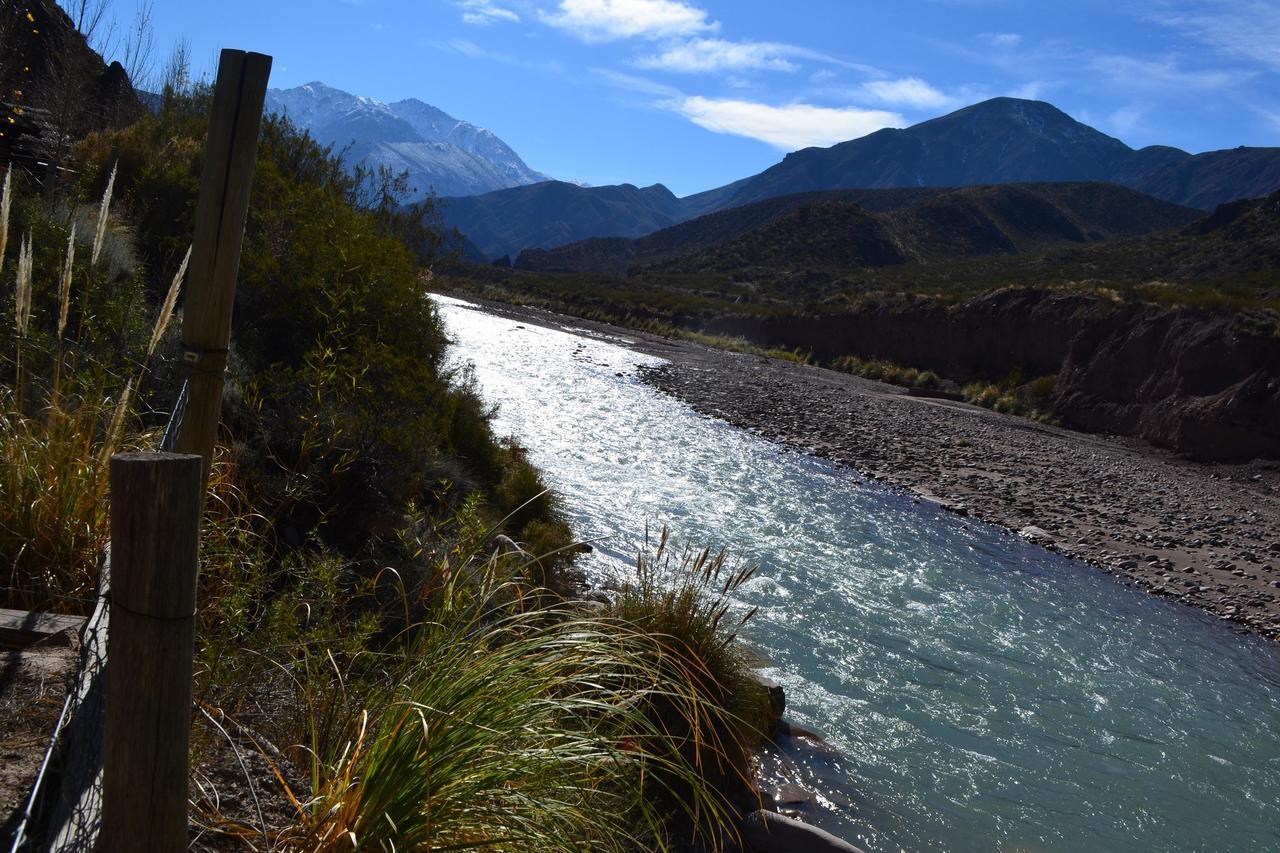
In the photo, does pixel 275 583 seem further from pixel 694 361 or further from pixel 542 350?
pixel 694 361

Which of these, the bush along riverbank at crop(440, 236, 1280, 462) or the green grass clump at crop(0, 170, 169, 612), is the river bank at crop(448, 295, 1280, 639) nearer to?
the bush along riverbank at crop(440, 236, 1280, 462)

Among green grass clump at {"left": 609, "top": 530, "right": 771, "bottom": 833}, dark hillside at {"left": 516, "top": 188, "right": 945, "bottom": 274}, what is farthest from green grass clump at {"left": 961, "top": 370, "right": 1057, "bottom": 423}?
dark hillside at {"left": 516, "top": 188, "right": 945, "bottom": 274}

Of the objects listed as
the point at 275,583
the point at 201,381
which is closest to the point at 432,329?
the point at 275,583

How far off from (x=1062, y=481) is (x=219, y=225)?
18.2 metres

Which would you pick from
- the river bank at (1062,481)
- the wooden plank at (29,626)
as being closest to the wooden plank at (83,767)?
the wooden plank at (29,626)

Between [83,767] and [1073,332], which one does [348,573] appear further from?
[1073,332]

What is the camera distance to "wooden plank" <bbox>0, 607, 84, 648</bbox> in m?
2.98

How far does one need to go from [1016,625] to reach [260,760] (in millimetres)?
9259

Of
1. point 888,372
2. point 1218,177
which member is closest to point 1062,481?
point 888,372

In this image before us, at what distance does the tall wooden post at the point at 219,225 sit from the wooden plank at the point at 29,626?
0.67 m

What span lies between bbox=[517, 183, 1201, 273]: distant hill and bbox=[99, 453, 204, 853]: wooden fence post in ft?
258

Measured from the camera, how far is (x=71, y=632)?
303 centimetres

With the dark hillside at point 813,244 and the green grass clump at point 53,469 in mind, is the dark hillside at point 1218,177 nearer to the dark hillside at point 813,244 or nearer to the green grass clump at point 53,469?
the dark hillside at point 813,244

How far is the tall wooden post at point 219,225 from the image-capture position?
115 inches
